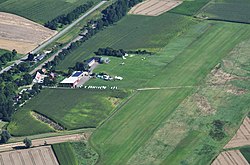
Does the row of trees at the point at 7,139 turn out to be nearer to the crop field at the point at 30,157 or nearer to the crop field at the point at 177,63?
the crop field at the point at 30,157

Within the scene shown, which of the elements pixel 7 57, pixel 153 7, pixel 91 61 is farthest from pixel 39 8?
pixel 91 61

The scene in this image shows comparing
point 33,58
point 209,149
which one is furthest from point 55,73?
point 209,149

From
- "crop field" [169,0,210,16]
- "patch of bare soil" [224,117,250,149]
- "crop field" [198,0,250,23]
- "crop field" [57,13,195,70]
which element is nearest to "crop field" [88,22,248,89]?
"crop field" [57,13,195,70]

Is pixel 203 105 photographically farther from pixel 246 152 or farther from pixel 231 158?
pixel 231 158

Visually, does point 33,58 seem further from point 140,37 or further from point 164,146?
point 164,146

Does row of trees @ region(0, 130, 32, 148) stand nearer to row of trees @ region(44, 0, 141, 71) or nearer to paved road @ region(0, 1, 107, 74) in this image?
paved road @ region(0, 1, 107, 74)
